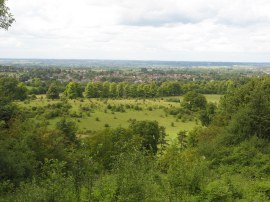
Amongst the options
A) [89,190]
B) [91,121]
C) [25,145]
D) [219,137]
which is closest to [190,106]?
[91,121]

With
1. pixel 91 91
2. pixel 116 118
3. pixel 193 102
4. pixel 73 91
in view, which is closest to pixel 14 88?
pixel 73 91

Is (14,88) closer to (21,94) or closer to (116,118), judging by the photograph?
(21,94)

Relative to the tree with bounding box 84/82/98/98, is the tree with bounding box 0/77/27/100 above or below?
above

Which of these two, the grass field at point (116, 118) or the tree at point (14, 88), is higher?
the tree at point (14, 88)

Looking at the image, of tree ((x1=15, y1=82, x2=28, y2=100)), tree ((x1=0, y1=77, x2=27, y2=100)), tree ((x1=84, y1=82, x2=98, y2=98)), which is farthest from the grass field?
tree ((x1=84, y1=82, x2=98, y2=98))

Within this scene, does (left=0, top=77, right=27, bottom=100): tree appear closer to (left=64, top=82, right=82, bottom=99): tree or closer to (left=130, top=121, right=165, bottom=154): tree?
(left=64, top=82, right=82, bottom=99): tree

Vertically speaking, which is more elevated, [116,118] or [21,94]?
[21,94]

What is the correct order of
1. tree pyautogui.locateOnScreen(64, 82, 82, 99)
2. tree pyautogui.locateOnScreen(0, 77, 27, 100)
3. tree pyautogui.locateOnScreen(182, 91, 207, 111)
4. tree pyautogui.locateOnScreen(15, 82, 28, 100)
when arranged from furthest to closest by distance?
1. tree pyautogui.locateOnScreen(64, 82, 82, 99)
2. tree pyautogui.locateOnScreen(182, 91, 207, 111)
3. tree pyautogui.locateOnScreen(15, 82, 28, 100)
4. tree pyautogui.locateOnScreen(0, 77, 27, 100)

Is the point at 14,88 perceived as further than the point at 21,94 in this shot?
No

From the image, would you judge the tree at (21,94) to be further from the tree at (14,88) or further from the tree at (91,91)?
the tree at (91,91)

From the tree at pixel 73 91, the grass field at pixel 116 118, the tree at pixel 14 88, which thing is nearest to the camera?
the grass field at pixel 116 118

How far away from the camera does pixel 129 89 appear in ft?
397

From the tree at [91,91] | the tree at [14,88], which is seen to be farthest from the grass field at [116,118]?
the tree at [91,91]

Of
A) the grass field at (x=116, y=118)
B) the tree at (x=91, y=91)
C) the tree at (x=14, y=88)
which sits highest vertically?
the tree at (x=14, y=88)
